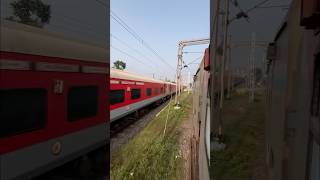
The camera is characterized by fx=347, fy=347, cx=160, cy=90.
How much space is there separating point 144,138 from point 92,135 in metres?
8.75

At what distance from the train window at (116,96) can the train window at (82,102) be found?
6.01 meters

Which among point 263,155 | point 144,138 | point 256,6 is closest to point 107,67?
point 263,155

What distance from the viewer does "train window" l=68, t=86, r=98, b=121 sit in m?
5.38

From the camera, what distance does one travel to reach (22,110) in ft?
12.8

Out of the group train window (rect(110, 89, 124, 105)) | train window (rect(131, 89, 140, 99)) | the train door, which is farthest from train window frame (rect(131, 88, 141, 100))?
the train door

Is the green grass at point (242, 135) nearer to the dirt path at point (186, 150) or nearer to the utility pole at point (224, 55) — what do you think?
the utility pole at point (224, 55)

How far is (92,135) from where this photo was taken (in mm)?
6316

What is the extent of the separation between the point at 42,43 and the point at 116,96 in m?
8.64

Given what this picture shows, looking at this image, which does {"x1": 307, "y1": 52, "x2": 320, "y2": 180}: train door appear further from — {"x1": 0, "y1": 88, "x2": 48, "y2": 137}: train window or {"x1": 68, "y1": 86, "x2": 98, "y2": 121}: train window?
{"x1": 68, "y1": 86, "x2": 98, "y2": 121}: train window

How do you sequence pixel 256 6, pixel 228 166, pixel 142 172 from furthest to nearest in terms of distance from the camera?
pixel 142 172 < pixel 228 166 < pixel 256 6

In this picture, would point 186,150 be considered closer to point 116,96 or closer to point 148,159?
point 148,159

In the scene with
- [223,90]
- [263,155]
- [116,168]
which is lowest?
[116,168]

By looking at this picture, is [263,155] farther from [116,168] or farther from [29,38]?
[116,168]

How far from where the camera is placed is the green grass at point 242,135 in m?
3.48
